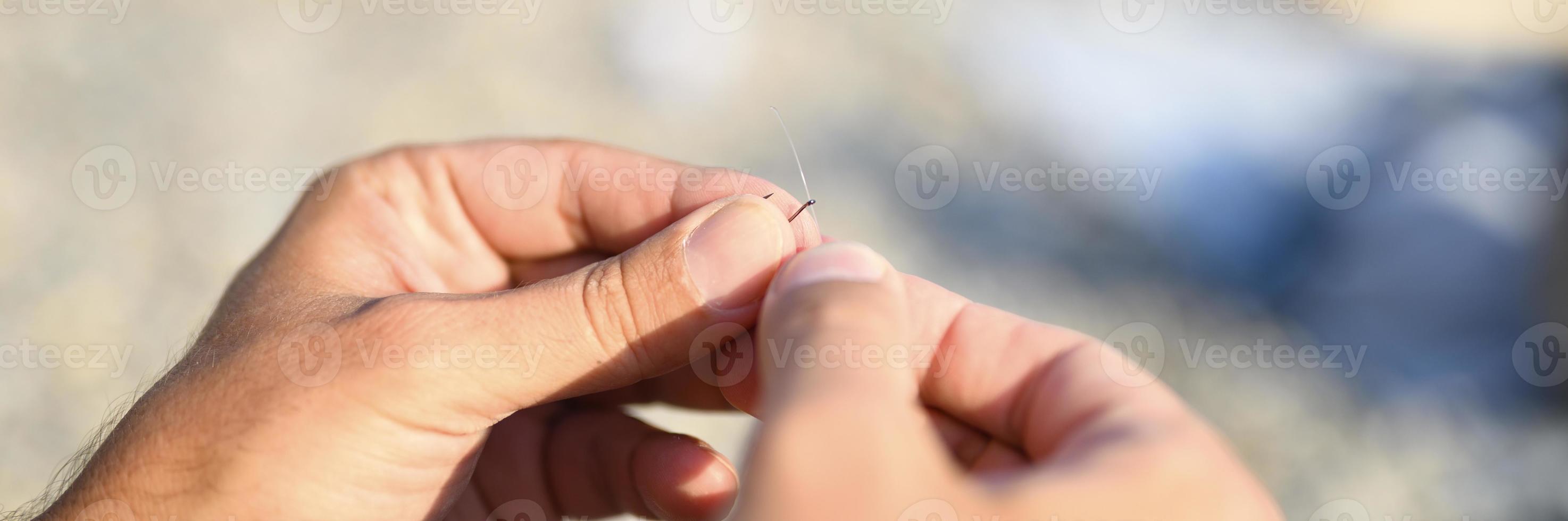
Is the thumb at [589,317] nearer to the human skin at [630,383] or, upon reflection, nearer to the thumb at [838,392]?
the human skin at [630,383]

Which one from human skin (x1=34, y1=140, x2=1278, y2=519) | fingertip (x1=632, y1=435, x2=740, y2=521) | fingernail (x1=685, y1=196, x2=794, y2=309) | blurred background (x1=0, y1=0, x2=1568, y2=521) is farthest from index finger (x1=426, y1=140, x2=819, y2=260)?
blurred background (x1=0, y1=0, x2=1568, y2=521)

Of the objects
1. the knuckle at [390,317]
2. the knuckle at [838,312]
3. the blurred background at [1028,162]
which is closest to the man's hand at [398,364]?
the knuckle at [390,317]

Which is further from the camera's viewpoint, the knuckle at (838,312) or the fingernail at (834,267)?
the fingernail at (834,267)

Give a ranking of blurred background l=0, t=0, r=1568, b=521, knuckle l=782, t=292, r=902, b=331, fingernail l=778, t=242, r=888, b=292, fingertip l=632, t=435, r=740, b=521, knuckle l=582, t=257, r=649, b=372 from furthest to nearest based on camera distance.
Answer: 1. blurred background l=0, t=0, r=1568, b=521
2. fingertip l=632, t=435, r=740, b=521
3. knuckle l=582, t=257, r=649, b=372
4. fingernail l=778, t=242, r=888, b=292
5. knuckle l=782, t=292, r=902, b=331

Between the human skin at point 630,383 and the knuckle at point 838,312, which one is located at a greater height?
the knuckle at point 838,312

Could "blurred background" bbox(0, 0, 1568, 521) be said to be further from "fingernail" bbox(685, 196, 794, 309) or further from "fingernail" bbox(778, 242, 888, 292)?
"fingernail" bbox(778, 242, 888, 292)

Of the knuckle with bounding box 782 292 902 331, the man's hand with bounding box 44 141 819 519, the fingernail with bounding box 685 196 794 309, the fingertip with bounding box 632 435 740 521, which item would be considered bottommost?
the fingertip with bounding box 632 435 740 521

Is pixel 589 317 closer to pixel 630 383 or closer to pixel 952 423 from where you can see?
pixel 630 383
